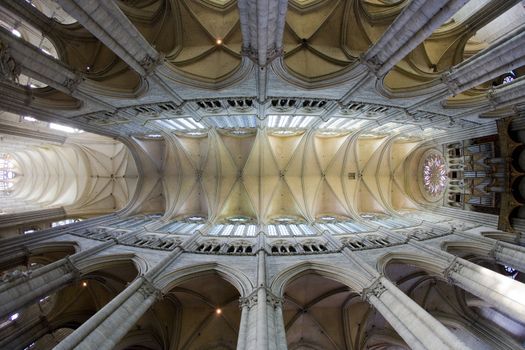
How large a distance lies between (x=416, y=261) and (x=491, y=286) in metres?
2.91

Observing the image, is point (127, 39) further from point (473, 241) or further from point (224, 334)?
point (473, 241)

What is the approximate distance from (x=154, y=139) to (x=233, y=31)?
10846mm

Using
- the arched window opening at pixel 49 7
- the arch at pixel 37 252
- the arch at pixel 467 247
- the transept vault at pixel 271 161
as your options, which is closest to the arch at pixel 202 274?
the transept vault at pixel 271 161

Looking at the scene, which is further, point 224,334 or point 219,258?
point 224,334

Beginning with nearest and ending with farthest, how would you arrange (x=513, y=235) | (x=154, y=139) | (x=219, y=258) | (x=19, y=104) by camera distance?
(x=19, y=104) < (x=219, y=258) < (x=513, y=235) < (x=154, y=139)

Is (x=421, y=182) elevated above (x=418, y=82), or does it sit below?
below

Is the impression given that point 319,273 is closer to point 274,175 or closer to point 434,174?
point 274,175

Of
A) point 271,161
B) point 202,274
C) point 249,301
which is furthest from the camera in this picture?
point 271,161

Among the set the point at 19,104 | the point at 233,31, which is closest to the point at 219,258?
the point at 19,104

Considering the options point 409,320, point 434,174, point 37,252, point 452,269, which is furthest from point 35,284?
point 434,174

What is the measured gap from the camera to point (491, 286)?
824cm

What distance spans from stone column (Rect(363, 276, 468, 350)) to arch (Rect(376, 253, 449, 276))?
1828 millimetres

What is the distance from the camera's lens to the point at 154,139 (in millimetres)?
19453

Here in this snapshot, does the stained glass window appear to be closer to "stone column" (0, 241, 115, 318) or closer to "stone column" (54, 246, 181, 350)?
"stone column" (54, 246, 181, 350)
